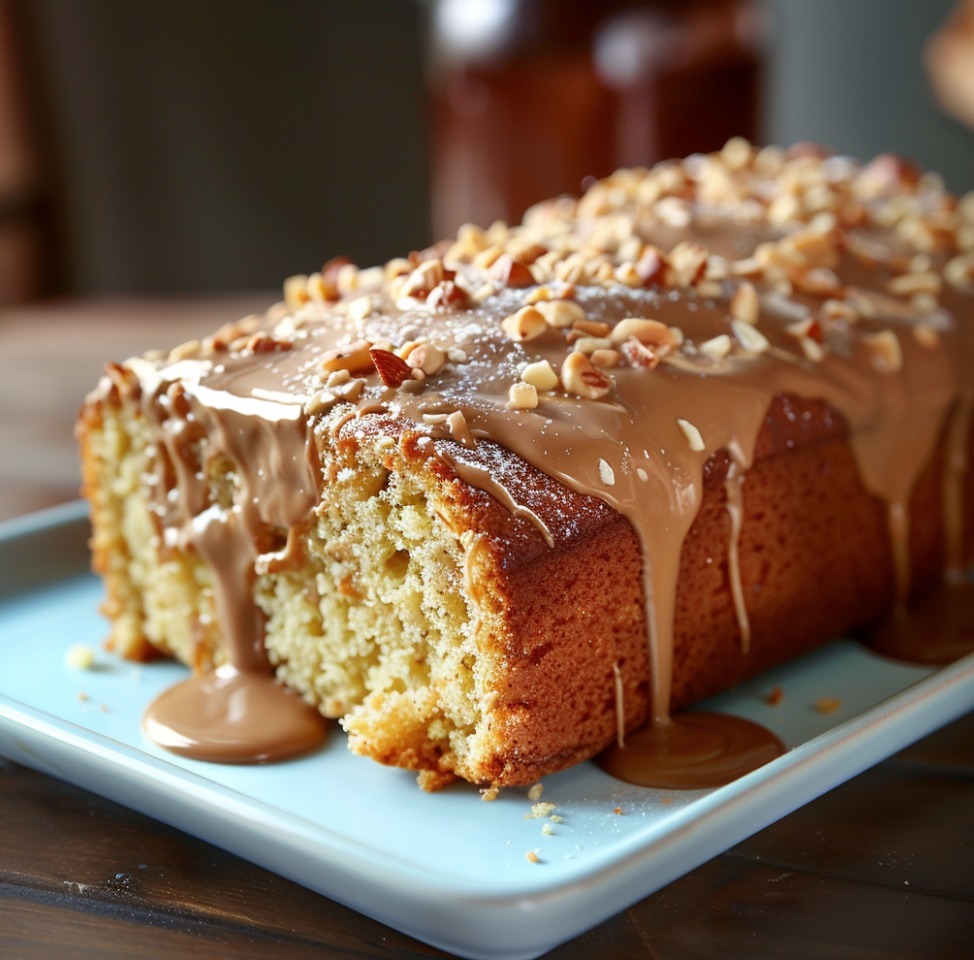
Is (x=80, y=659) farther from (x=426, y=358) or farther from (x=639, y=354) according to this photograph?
(x=639, y=354)

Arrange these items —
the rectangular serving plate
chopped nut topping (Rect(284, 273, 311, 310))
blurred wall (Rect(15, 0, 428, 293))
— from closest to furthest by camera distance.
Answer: the rectangular serving plate → chopped nut topping (Rect(284, 273, 311, 310)) → blurred wall (Rect(15, 0, 428, 293))

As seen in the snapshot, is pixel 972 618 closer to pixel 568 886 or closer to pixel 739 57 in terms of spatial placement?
pixel 568 886

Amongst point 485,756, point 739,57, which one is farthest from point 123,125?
point 485,756

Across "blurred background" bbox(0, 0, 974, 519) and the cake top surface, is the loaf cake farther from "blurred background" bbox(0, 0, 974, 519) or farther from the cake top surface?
"blurred background" bbox(0, 0, 974, 519)

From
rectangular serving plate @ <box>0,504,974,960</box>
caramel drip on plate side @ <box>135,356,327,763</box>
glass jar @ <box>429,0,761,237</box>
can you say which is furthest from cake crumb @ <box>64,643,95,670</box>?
glass jar @ <box>429,0,761,237</box>

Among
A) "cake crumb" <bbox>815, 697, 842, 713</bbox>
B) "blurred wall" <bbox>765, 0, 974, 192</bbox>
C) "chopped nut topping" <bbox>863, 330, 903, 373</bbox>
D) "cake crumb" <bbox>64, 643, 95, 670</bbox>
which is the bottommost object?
"cake crumb" <bbox>815, 697, 842, 713</bbox>

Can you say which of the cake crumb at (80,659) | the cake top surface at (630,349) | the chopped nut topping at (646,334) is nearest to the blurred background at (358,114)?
the cake top surface at (630,349)
